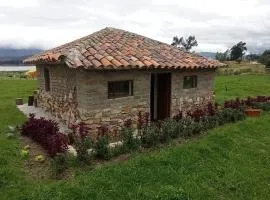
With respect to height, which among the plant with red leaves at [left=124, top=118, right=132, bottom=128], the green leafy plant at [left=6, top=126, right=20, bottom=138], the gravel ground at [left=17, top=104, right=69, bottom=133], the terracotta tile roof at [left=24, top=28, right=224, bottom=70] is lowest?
the green leafy plant at [left=6, top=126, right=20, bottom=138]

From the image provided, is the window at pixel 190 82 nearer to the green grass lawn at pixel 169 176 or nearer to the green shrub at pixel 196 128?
the green shrub at pixel 196 128

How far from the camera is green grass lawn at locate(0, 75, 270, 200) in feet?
25.4

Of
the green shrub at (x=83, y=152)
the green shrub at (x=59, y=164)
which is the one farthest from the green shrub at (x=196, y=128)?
the green shrub at (x=59, y=164)

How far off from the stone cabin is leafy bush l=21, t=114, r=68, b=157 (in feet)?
3.49

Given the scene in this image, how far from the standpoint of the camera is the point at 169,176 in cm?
866

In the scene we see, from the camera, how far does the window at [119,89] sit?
40.2ft

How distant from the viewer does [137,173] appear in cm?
860

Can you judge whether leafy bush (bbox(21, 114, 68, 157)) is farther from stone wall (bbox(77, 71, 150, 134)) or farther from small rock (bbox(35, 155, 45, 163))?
stone wall (bbox(77, 71, 150, 134))

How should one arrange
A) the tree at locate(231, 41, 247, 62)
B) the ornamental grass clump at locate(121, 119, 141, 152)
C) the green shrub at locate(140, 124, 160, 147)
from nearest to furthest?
1. the ornamental grass clump at locate(121, 119, 141, 152)
2. the green shrub at locate(140, 124, 160, 147)
3. the tree at locate(231, 41, 247, 62)

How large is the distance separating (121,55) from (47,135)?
12.4 feet

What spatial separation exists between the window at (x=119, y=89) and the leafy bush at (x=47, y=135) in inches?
87.3

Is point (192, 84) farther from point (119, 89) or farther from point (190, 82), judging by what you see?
point (119, 89)

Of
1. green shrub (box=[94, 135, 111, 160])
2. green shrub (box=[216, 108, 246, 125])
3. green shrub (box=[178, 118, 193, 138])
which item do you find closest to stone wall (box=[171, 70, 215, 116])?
green shrub (box=[216, 108, 246, 125])

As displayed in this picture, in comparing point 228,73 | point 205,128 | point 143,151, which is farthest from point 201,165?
point 228,73
